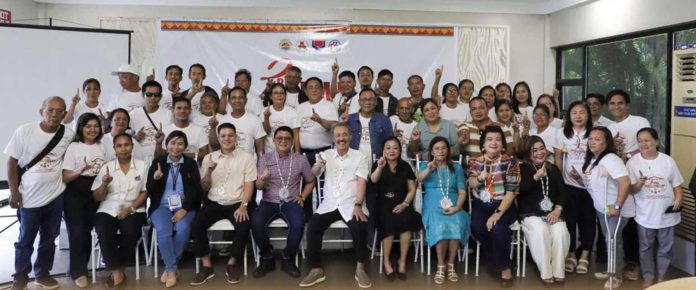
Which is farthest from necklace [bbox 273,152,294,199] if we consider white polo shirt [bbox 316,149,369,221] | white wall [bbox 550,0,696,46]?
white wall [bbox 550,0,696,46]

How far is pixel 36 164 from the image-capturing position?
3348mm

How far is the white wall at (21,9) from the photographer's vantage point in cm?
543

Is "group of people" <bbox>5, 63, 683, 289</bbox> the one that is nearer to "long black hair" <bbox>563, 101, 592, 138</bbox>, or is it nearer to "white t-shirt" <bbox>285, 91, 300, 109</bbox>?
"long black hair" <bbox>563, 101, 592, 138</bbox>

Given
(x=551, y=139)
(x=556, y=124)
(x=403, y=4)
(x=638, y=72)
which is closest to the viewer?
(x=551, y=139)

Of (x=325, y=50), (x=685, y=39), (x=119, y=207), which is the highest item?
(x=325, y=50)

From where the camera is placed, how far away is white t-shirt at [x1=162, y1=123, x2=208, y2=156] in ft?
12.8

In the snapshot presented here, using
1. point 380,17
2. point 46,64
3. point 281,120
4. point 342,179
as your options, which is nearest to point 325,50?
point 380,17

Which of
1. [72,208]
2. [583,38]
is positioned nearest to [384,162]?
[72,208]

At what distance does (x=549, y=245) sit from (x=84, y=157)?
10.6 feet

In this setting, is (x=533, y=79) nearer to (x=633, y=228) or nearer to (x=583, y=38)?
(x=583, y=38)

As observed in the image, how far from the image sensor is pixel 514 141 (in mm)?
4172

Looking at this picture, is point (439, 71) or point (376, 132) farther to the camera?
point (439, 71)

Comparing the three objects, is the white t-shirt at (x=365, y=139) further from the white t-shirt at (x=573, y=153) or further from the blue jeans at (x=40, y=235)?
the blue jeans at (x=40, y=235)

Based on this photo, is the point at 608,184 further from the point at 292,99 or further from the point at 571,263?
the point at 292,99
